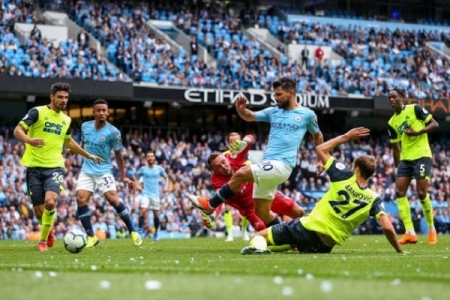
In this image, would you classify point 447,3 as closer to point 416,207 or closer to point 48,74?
point 416,207

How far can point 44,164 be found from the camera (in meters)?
15.4

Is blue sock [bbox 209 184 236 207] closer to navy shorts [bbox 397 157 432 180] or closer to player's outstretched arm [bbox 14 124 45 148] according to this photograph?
player's outstretched arm [bbox 14 124 45 148]

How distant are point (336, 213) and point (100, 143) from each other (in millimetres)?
6270

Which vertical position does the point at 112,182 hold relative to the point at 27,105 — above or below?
above

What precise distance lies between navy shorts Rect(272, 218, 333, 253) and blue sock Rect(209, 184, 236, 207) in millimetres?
1229

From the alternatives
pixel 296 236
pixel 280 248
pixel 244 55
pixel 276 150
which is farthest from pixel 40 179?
pixel 244 55

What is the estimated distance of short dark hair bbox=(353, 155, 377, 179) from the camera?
11750 millimetres

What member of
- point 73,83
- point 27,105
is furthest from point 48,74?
point 27,105

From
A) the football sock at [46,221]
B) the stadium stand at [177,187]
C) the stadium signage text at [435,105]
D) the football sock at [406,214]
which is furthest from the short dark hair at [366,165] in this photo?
the stadium signage text at [435,105]

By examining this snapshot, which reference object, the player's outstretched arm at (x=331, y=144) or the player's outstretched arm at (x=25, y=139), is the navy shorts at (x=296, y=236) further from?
the player's outstretched arm at (x=25, y=139)

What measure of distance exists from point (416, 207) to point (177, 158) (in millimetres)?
9457

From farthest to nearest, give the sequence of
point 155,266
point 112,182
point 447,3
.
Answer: point 447,3, point 112,182, point 155,266

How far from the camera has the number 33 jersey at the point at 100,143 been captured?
17.1 metres

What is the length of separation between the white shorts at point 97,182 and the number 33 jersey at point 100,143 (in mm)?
88
